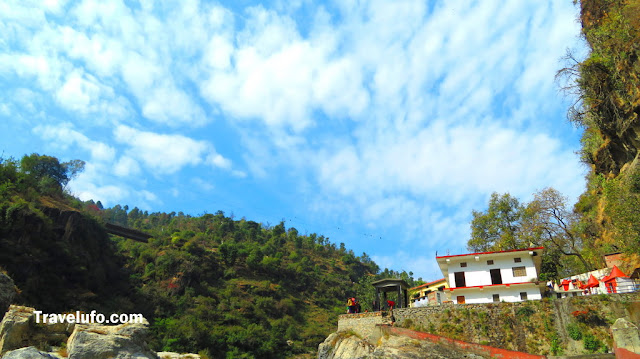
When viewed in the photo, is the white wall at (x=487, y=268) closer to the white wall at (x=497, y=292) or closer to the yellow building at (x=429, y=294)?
the white wall at (x=497, y=292)

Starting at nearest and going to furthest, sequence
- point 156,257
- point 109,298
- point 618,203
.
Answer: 1. point 618,203
2. point 109,298
3. point 156,257

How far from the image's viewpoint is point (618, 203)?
26.4 m

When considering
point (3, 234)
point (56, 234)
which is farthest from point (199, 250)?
point (3, 234)

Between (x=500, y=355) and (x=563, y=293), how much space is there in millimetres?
9100

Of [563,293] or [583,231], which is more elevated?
[583,231]

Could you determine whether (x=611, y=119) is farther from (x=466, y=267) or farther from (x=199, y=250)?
(x=199, y=250)

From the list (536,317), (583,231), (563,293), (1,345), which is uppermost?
(583,231)

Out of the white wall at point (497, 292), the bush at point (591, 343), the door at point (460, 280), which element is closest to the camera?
the bush at point (591, 343)

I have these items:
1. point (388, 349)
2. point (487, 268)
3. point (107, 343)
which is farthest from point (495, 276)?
point (107, 343)

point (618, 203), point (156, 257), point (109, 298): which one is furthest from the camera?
point (156, 257)

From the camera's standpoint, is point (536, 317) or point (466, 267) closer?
point (536, 317)

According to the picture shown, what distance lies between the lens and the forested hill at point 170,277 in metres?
53.9

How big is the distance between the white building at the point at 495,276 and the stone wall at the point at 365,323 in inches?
224

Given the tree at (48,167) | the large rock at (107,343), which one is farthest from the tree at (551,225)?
the tree at (48,167)
